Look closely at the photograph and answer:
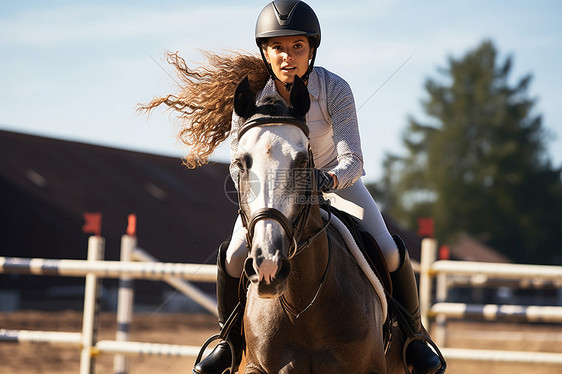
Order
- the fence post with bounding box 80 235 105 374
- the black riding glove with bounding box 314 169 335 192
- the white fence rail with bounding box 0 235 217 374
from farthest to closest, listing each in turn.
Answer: the fence post with bounding box 80 235 105 374
the white fence rail with bounding box 0 235 217 374
the black riding glove with bounding box 314 169 335 192

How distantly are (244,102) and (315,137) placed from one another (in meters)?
0.82

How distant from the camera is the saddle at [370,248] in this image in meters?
3.81

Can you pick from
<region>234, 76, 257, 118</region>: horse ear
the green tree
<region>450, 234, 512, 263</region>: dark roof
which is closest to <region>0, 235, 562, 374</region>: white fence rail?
<region>234, 76, 257, 118</region>: horse ear

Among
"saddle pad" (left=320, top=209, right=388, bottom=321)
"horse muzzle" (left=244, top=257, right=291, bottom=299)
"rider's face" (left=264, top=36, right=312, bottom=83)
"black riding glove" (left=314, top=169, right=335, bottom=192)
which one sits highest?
"rider's face" (left=264, top=36, right=312, bottom=83)

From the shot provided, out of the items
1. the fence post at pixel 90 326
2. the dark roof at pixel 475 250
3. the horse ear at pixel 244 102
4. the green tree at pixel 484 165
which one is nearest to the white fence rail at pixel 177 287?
the fence post at pixel 90 326

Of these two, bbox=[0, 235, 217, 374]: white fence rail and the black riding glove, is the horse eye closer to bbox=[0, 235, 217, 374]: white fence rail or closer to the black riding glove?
the black riding glove

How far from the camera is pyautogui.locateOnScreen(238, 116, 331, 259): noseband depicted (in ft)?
9.02

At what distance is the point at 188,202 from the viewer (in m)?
27.9

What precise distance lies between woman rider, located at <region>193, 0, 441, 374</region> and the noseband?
368 mm

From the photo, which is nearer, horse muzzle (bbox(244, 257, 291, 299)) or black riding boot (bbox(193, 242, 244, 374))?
horse muzzle (bbox(244, 257, 291, 299))

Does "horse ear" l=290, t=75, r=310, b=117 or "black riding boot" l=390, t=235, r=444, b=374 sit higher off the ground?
"horse ear" l=290, t=75, r=310, b=117

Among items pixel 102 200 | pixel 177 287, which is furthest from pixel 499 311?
pixel 102 200

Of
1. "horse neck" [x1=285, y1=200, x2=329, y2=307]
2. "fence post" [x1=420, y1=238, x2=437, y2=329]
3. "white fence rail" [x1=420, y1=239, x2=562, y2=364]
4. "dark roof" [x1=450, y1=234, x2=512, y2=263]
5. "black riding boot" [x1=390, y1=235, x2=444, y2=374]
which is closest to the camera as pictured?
"horse neck" [x1=285, y1=200, x2=329, y2=307]

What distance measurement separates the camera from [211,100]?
420 cm
